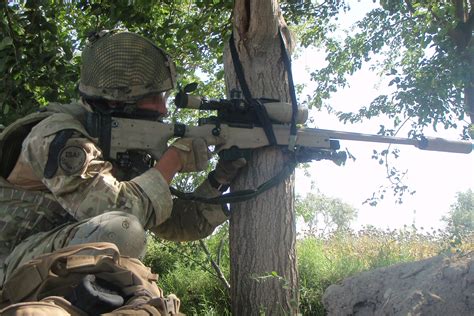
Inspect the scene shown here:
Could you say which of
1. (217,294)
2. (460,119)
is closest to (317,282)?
(217,294)

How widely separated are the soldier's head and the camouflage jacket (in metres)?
0.20

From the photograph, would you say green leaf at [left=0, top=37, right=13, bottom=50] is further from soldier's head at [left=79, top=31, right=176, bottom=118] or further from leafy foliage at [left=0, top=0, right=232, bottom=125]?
soldier's head at [left=79, top=31, right=176, bottom=118]

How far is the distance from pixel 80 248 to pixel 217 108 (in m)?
1.89

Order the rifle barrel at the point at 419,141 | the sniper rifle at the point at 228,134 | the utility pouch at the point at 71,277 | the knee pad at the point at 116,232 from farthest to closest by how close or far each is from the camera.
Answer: the rifle barrel at the point at 419,141, the sniper rifle at the point at 228,134, the knee pad at the point at 116,232, the utility pouch at the point at 71,277

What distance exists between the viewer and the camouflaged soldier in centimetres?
335

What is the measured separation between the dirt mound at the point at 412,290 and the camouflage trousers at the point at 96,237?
1.34 m

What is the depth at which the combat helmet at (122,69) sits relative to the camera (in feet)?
12.9

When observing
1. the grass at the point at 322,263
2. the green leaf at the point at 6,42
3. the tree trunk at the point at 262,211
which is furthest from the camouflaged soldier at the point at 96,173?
the green leaf at the point at 6,42

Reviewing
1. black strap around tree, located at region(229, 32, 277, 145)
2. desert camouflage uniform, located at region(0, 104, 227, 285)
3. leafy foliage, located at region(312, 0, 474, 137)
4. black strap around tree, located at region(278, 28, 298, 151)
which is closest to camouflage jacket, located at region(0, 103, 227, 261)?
desert camouflage uniform, located at region(0, 104, 227, 285)

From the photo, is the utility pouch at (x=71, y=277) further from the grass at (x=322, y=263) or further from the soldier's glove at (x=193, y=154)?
the grass at (x=322, y=263)

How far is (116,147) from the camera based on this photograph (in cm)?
378

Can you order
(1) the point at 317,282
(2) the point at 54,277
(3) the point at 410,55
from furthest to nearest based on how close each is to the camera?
1. (3) the point at 410,55
2. (1) the point at 317,282
3. (2) the point at 54,277

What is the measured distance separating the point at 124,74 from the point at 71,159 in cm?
81

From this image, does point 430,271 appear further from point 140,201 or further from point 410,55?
point 410,55
